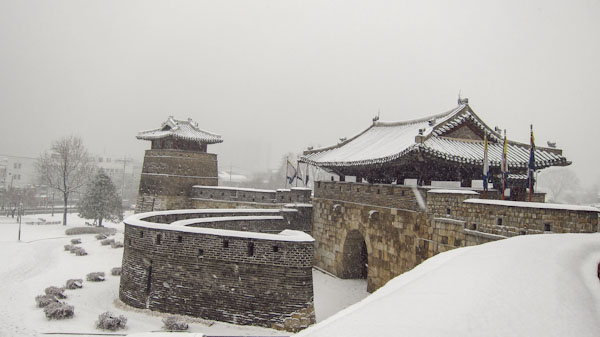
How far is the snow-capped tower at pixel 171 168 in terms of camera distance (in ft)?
71.6

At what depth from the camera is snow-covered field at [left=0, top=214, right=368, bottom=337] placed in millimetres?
9984

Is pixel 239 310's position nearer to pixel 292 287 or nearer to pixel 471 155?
pixel 292 287

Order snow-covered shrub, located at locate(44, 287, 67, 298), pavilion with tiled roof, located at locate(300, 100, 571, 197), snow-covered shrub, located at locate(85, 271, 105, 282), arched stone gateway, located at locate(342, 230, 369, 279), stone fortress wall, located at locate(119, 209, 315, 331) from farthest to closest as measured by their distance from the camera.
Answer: arched stone gateway, located at locate(342, 230, 369, 279) → snow-covered shrub, located at locate(85, 271, 105, 282) → snow-covered shrub, located at locate(44, 287, 67, 298) → pavilion with tiled roof, located at locate(300, 100, 571, 197) → stone fortress wall, located at locate(119, 209, 315, 331)

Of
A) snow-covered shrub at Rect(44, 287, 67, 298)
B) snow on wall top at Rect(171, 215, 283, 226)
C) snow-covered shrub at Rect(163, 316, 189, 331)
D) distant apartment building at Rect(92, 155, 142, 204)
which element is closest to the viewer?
snow-covered shrub at Rect(163, 316, 189, 331)

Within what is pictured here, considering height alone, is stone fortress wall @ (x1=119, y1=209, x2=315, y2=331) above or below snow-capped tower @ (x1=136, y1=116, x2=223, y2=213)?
below

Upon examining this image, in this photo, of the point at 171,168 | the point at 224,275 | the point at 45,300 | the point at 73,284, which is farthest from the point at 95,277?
the point at 171,168

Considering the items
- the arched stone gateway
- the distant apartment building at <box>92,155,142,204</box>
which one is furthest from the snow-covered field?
the distant apartment building at <box>92,155,142,204</box>

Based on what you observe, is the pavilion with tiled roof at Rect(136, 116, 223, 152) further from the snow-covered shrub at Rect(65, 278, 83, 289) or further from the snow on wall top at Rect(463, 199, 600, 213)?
the snow on wall top at Rect(463, 199, 600, 213)

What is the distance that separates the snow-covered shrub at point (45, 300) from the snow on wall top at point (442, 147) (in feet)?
32.3

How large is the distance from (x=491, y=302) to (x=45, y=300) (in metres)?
12.1

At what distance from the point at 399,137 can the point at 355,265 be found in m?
5.06

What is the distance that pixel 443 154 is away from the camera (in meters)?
11.3

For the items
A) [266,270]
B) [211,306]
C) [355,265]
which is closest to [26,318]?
[211,306]

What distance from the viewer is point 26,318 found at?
10656 millimetres
